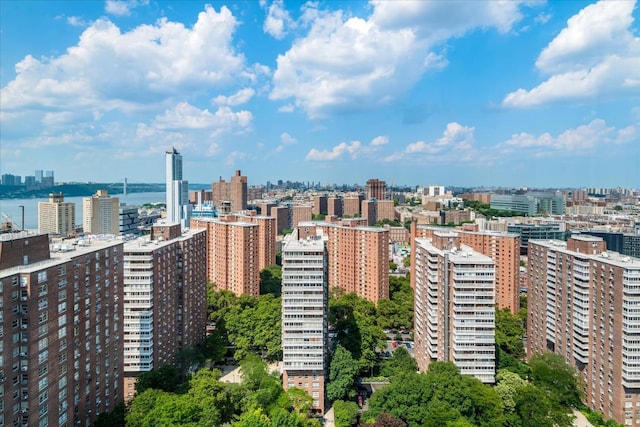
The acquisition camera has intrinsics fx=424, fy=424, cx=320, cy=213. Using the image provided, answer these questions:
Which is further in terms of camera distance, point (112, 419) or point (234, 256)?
point (234, 256)

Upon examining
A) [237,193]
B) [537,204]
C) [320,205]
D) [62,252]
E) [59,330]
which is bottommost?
[59,330]

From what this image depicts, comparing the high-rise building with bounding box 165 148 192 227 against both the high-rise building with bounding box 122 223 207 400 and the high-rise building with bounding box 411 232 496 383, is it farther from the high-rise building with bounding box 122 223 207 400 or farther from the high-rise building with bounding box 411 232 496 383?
the high-rise building with bounding box 411 232 496 383

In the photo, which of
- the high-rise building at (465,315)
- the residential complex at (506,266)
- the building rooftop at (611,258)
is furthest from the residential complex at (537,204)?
the high-rise building at (465,315)

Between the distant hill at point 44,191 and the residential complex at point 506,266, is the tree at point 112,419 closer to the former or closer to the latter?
the residential complex at point 506,266

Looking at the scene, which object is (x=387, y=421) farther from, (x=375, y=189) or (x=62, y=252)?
(x=375, y=189)

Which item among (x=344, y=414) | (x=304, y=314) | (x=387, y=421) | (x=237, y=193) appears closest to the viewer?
(x=387, y=421)

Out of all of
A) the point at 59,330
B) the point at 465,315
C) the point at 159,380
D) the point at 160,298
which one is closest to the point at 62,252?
the point at 59,330
